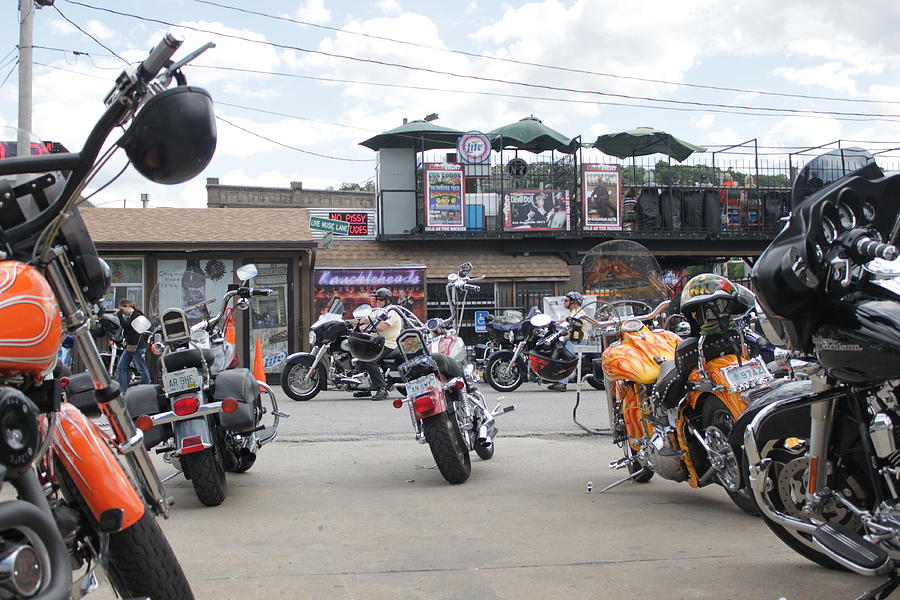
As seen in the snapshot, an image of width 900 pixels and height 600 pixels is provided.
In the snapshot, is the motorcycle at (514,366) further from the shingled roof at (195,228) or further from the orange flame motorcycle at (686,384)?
the orange flame motorcycle at (686,384)

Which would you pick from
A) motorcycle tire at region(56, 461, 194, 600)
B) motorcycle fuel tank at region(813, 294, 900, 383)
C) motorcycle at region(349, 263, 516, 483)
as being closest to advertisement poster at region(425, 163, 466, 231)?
motorcycle at region(349, 263, 516, 483)

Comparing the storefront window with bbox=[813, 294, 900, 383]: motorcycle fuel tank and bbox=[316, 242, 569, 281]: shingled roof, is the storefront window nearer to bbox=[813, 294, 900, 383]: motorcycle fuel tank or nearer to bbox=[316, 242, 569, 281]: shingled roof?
bbox=[316, 242, 569, 281]: shingled roof

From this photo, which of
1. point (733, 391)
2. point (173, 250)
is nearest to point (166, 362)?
point (733, 391)

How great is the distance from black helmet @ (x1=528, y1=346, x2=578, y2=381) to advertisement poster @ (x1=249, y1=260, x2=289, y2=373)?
580 cm

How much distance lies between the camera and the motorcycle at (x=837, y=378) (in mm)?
2924

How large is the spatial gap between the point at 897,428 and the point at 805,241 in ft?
2.38

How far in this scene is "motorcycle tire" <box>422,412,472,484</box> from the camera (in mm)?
5891

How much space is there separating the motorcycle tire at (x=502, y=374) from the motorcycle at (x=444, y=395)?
7419mm

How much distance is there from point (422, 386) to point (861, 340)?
3465mm

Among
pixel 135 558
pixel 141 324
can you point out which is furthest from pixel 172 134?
pixel 141 324

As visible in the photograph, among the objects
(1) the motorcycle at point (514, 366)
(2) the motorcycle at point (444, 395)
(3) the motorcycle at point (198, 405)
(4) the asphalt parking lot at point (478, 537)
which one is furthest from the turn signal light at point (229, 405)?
(1) the motorcycle at point (514, 366)

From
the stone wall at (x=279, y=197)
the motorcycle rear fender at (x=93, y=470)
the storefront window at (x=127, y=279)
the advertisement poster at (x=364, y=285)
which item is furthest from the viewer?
the stone wall at (x=279, y=197)

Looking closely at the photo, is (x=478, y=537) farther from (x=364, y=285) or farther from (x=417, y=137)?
(x=417, y=137)

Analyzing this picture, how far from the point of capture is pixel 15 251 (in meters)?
2.39
